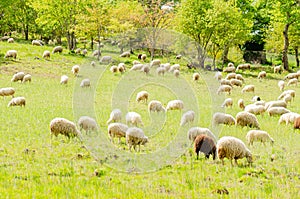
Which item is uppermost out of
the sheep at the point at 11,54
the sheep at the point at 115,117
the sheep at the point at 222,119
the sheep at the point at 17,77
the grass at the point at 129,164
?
the sheep at the point at 11,54

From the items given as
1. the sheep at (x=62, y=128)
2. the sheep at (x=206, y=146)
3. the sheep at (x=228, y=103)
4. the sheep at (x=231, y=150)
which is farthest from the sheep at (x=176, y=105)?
the sheep at (x=231, y=150)

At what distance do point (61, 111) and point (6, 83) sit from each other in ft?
27.0

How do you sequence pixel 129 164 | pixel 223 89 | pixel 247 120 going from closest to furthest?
1. pixel 129 164
2. pixel 247 120
3. pixel 223 89

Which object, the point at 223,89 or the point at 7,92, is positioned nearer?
the point at 7,92

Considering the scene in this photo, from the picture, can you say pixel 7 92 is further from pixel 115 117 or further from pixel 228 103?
pixel 228 103

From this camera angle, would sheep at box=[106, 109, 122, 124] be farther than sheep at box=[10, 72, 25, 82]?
No

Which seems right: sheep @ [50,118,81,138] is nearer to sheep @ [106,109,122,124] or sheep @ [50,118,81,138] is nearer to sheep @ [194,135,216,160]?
sheep @ [106,109,122,124]

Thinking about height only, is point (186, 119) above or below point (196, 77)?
below

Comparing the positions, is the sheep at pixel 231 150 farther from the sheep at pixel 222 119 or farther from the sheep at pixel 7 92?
the sheep at pixel 7 92

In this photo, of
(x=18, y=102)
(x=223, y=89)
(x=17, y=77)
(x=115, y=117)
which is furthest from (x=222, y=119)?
Result: (x=17, y=77)

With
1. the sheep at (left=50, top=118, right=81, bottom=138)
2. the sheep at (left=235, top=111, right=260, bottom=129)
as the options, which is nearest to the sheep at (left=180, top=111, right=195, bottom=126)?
the sheep at (left=235, top=111, right=260, bottom=129)

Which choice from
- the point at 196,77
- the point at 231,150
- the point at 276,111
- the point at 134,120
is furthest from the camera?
the point at 196,77

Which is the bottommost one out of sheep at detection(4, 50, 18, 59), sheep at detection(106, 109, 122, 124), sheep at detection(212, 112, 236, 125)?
sheep at detection(212, 112, 236, 125)

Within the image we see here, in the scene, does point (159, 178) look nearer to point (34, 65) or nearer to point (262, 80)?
point (34, 65)
